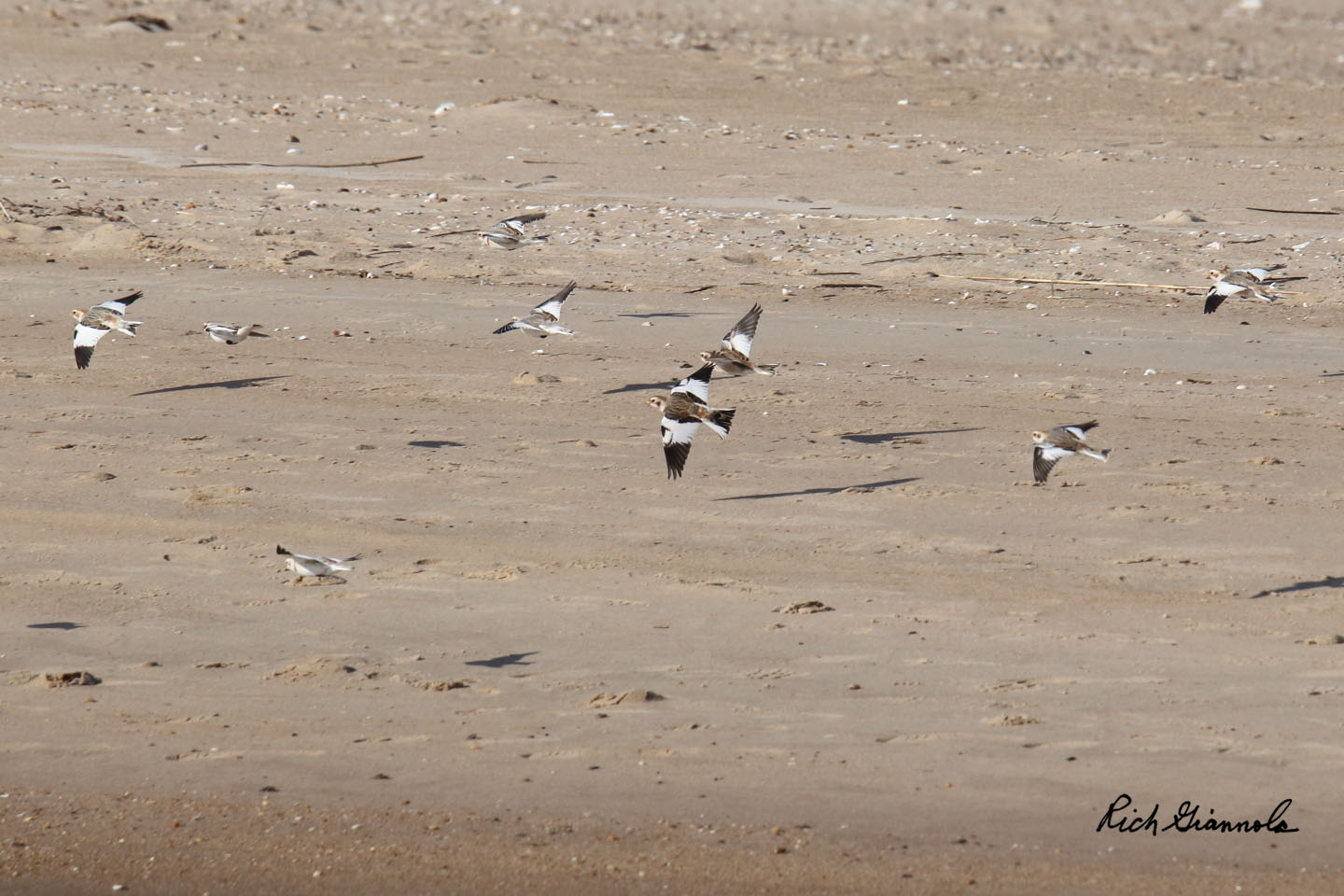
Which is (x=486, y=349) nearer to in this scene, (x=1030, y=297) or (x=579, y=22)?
(x=1030, y=297)

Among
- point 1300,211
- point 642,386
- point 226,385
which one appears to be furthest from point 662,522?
point 1300,211

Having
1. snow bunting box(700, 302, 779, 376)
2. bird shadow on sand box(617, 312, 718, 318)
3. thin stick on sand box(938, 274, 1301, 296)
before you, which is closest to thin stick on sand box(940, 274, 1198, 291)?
thin stick on sand box(938, 274, 1301, 296)

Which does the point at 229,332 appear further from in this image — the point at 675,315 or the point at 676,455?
the point at 676,455

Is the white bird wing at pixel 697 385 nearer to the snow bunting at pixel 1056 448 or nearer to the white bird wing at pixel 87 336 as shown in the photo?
the snow bunting at pixel 1056 448

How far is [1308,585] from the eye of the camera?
24.1 feet

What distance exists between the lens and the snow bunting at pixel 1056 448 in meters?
8.20

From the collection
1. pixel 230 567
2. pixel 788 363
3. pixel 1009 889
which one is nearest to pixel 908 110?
pixel 788 363

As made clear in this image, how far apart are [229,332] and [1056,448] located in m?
5.21

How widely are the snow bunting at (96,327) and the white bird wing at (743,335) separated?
337 cm

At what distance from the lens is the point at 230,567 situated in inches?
304

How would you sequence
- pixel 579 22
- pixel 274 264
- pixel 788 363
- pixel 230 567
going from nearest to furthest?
pixel 230 567 → pixel 788 363 → pixel 274 264 → pixel 579 22

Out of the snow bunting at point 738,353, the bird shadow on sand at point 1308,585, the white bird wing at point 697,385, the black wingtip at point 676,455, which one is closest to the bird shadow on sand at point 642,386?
the snow bunting at point 738,353

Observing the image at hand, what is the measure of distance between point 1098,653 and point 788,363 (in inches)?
176
